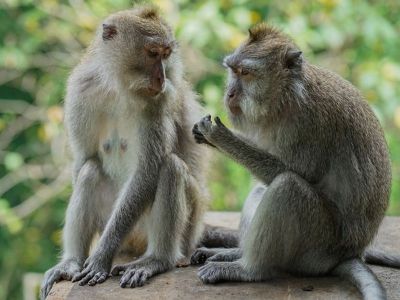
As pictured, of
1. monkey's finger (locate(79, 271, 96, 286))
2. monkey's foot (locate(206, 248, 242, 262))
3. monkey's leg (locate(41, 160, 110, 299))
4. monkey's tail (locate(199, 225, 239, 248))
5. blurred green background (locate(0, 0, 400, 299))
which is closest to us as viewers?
monkey's finger (locate(79, 271, 96, 286))

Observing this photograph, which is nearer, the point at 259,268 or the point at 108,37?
the point at 259,268

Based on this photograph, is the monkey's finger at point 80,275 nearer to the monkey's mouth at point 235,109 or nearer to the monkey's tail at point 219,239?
the monkey's tail at point 219,239

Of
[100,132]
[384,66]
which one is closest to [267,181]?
[100,132]

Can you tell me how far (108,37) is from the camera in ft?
20.5

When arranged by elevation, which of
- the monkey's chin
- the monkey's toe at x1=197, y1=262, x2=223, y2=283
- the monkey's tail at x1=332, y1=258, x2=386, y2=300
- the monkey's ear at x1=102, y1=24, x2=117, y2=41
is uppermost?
the monkey's ear at x1=102, y1=24, x2=117, y2=41

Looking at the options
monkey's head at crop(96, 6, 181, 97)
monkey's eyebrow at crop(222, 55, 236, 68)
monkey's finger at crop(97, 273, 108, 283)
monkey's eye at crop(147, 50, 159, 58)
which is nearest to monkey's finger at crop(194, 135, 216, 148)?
monkey's head at crop(96, 6, 181, 97)

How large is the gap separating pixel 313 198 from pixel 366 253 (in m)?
0.98

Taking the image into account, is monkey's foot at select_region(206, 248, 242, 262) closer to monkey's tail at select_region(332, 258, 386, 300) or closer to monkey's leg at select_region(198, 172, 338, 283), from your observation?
monkey's leg at select_region(198, 172, 338, 283)

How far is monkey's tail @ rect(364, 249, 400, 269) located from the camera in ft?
20.6

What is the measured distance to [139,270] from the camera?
5.96 metres

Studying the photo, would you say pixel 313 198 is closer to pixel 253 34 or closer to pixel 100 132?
pixel 253 34

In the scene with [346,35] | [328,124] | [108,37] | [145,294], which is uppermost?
[346,35]

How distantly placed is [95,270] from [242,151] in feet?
4.43

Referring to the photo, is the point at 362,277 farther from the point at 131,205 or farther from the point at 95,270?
the point at 95,270
